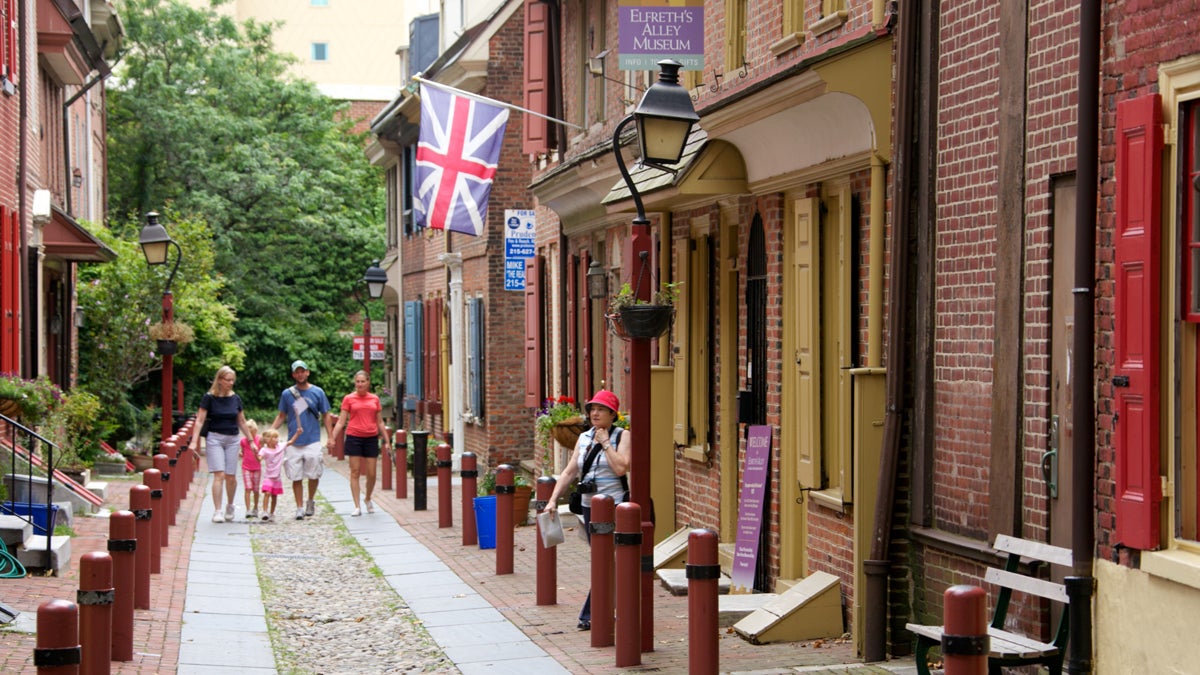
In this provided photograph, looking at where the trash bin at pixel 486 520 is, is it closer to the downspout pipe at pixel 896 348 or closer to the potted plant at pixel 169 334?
the downspout pipe at pixel 896 348

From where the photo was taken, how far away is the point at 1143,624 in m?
7.12

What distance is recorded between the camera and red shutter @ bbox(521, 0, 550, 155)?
20.6 metres

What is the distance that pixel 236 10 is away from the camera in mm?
61188

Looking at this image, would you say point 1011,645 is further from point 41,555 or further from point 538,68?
point 538,68

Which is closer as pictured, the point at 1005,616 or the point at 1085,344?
the point at 1085,344

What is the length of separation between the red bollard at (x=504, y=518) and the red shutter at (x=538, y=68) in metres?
8.05

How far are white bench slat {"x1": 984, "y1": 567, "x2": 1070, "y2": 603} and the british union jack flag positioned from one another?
10.6 m

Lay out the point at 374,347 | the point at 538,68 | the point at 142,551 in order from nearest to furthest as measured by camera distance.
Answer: the point at 142,551 → the point at 538,68 → the point at 374,347

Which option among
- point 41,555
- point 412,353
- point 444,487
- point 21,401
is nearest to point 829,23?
point 41,555

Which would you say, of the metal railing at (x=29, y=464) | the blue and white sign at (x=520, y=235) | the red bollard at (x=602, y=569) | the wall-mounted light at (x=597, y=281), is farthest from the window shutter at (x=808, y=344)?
the blue and white sign at (x=520, y=235)

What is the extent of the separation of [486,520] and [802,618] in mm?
5633

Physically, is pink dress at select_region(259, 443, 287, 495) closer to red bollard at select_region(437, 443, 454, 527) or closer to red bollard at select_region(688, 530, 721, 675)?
red bollard at select_region(437, 443, 454, 527)

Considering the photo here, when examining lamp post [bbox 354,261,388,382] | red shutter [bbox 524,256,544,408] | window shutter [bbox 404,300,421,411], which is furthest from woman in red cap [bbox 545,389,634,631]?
lamp post [bbox 354,261,388,382]

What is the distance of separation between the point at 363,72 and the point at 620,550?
5727cm
